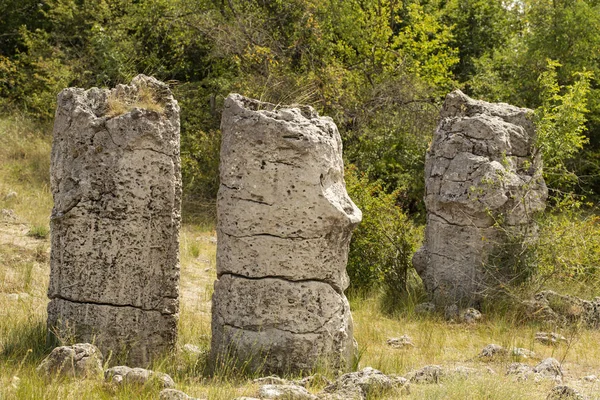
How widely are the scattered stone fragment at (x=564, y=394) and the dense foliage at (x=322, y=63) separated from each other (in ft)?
31.3

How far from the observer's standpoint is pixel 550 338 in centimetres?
916

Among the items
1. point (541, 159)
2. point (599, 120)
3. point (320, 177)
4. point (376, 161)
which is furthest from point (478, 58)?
point (320, 177)

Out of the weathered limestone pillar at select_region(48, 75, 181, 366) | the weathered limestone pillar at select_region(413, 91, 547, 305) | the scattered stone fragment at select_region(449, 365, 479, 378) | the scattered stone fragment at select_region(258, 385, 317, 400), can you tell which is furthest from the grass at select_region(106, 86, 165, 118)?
the weathered limestone pillar at select_region(413, 91, 547, 305)

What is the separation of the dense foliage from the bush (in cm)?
393

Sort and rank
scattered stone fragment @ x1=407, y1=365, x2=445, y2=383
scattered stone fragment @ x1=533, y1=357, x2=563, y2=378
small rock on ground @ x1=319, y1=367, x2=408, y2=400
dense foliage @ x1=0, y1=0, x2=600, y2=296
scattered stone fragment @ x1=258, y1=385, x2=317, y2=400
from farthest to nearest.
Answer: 1. dense foliage @ x1=0, y1=0, x2=600, y2=296
2. scattered stone fragment @ x1=533, y1=357, x2=563, y2=378
3. scattered stone fragment @ x1=407, y1=365, x2=445, y2=383
4. small rock on ground @ x1=319, y1=367, x2=408, y2=400
5. scattered stone fragment @ x1=258, y1=385, x2=317, y2=400

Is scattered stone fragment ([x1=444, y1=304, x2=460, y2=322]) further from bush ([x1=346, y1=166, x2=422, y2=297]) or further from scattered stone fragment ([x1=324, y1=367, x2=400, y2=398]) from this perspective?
scattered stone fragment ([x1=324, y1=367, x2=400, y2=398])

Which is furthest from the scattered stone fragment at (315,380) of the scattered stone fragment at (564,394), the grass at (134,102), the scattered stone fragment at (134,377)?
the grass at (134,102)

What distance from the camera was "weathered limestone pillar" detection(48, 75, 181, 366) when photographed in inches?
278

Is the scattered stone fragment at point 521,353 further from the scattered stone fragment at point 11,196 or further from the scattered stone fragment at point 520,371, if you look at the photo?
the scattered stone fragment at point 11,196

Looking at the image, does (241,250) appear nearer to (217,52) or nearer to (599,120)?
(217,52)

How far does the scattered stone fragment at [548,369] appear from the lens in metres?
6.86

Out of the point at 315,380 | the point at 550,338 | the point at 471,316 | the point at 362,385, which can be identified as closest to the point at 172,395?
the point at 362,385

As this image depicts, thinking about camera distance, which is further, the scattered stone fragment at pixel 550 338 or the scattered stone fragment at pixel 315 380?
the scattered stone fragment at pixel 550 338

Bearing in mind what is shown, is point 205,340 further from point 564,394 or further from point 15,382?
point 564,394
